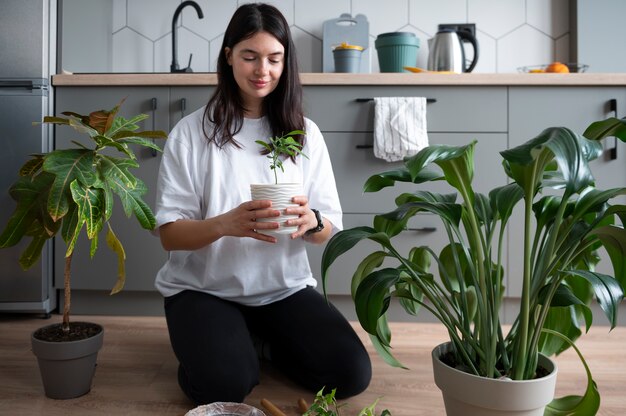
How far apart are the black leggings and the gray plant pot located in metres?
0.21

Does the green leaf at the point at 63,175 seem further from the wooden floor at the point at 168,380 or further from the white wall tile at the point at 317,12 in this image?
the white wall tile at the point at 317,12

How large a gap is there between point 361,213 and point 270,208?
970 mm

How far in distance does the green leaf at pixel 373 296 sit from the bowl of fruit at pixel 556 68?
1501 millimetres

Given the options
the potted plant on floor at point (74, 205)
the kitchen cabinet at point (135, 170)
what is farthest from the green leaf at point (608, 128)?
the kitchen cabinet at point (135, 170)

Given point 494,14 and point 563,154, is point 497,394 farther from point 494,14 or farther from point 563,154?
point 494,14

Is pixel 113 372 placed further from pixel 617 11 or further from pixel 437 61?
pixel 617 11

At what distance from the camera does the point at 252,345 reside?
150 centimetres

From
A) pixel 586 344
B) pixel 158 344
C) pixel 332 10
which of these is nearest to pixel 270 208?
pixel 158 344

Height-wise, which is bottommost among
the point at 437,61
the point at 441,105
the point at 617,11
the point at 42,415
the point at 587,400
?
the point at 42,415

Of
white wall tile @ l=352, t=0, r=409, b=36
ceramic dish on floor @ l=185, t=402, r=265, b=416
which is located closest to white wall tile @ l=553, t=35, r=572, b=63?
white wall tile @ l=352, t=0, r=409, b=36

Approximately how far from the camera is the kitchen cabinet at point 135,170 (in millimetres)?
2230

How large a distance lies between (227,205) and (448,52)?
1315 mm

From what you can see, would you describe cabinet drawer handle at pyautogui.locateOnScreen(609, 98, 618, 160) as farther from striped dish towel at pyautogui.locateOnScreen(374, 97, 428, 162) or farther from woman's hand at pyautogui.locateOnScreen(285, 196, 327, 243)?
woman's hand at pyautogui.locateOnScreen(285, 196, 327, 243)

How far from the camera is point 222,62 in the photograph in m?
1.57
